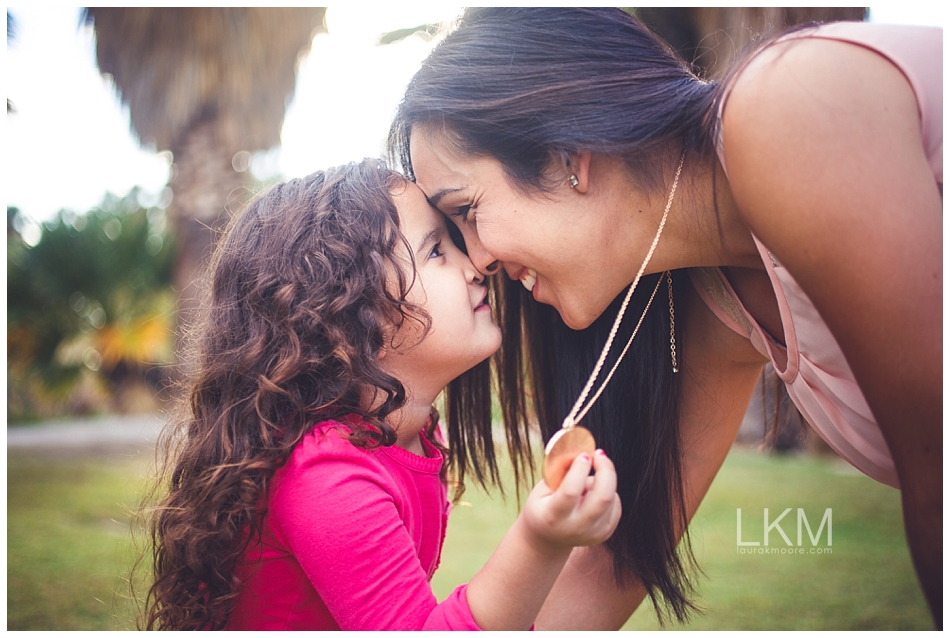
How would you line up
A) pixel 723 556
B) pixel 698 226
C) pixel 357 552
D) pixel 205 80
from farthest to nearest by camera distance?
pixel 205 80
pixel 723 556
pixel 698 226
pixel 357 552

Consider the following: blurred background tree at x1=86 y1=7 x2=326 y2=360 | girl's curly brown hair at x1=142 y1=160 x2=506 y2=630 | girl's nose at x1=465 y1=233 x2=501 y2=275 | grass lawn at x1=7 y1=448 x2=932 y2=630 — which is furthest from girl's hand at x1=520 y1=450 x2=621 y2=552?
blurred background tree at x1=86 y1=7 x2=326 y2=360

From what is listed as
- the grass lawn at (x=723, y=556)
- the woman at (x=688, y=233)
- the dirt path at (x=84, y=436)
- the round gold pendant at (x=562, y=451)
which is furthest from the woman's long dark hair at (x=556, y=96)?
the dirt path at (x=84, y=436)

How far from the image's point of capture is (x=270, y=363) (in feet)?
4.83

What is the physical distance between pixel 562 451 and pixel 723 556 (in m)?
2.50

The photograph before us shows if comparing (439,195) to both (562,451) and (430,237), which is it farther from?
(562,451)

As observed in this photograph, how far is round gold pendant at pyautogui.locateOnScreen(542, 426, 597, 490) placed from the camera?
114 cm

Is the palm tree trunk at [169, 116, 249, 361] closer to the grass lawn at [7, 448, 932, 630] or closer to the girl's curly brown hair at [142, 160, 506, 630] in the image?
the grass lawn at [7, 448, 932, 630]

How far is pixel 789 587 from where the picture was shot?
2.82m

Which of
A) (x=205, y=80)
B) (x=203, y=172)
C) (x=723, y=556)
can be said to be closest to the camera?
(x=723, y=556)

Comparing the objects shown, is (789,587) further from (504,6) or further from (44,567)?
(44,567)

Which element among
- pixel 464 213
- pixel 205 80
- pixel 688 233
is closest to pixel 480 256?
pixel 464 213

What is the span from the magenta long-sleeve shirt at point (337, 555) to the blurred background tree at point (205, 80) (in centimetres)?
476

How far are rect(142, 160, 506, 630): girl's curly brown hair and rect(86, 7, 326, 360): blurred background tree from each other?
448cm

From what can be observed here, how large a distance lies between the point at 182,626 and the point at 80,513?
331 centimetres
